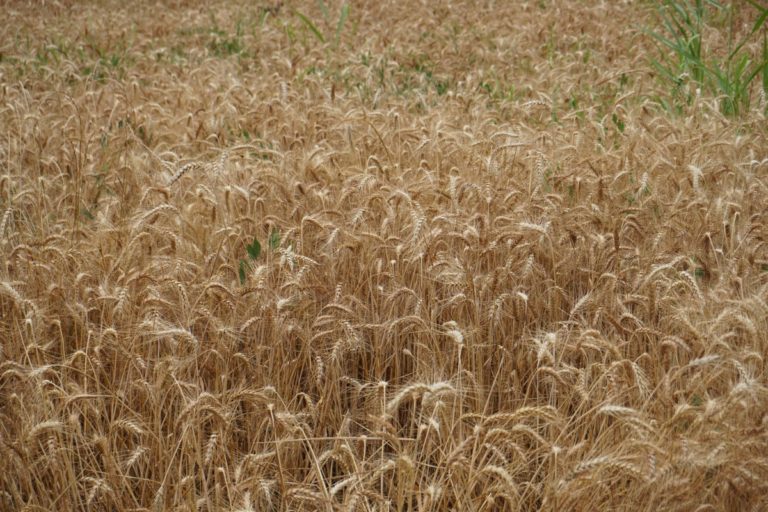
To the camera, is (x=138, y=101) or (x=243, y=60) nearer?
(x=138, y=101)

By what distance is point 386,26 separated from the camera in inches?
346

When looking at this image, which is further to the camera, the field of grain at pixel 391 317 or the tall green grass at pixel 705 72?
the tall green grass at pixel 705 72

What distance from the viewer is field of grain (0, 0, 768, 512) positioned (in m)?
1.89

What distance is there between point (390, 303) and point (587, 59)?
475cm

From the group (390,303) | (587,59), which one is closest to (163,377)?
(390,303)

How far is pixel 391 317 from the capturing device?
2604 millimetres

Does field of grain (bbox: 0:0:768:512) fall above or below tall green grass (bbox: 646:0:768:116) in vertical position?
below

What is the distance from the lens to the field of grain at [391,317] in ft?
6.21

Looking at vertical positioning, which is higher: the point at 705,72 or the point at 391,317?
the point at 705,72

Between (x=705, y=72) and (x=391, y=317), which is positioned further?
(x=705, y=72)

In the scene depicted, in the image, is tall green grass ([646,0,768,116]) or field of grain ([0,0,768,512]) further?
tall green grass ([646,0,768,116])

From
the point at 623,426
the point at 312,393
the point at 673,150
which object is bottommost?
the point at 312,393

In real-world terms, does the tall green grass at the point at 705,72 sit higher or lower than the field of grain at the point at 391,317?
higher

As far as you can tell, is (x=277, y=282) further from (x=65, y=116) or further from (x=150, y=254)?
(x=65, y=116)
